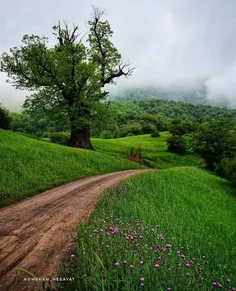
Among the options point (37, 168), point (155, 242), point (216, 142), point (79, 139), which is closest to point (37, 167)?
point (37, 168)

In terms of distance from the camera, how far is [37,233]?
668 centimetres

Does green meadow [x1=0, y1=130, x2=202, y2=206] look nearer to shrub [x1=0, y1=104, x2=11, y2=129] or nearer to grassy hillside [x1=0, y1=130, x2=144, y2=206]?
grassy hillside [x1=0, y1=130, x2=144, y2=206]

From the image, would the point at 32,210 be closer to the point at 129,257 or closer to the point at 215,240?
the point at 129,257

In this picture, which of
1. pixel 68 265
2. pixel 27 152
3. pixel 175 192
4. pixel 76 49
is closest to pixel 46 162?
pixel 27 152

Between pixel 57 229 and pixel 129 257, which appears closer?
pixel 129 257

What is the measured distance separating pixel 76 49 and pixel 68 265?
31.3m

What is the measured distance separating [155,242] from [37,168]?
12453 millimetres

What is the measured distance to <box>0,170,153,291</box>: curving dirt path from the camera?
4719mm

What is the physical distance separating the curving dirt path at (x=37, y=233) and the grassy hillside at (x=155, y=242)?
0.54m

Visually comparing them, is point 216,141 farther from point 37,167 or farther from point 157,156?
point 37,167

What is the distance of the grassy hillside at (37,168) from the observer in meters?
12.8

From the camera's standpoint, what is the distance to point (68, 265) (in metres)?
4.82

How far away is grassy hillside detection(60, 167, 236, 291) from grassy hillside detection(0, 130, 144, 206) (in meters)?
4.73

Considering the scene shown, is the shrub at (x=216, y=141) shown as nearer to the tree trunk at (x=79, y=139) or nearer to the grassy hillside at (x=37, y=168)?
the grassy hillside at (x=37, y=168)
